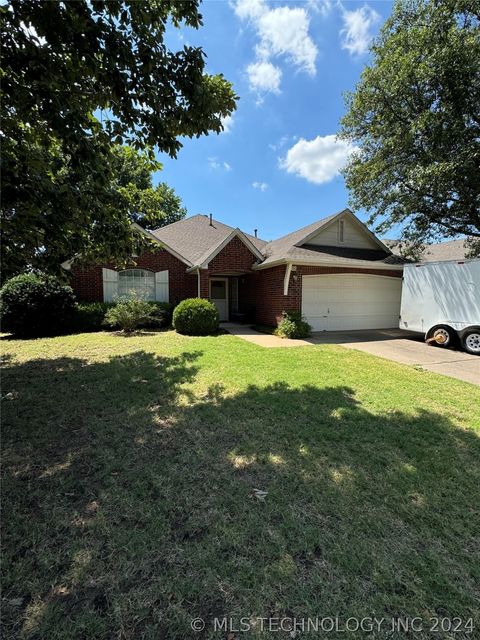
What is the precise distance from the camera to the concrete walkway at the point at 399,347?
6946 mm

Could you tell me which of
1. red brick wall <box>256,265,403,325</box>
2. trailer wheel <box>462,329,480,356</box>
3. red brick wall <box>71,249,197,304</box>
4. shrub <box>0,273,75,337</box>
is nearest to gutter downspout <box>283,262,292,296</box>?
red brick wall <box>256,265,403,325</box>

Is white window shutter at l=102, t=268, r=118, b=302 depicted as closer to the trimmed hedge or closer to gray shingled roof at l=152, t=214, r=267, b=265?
the trimmed hedge

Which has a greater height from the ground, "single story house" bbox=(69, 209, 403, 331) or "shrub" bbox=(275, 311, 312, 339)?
"single story house" bbox=(69, 209, 403, 331)

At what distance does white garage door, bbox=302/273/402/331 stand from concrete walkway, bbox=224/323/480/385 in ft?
1.99

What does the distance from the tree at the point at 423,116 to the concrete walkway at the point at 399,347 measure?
17.9 ft

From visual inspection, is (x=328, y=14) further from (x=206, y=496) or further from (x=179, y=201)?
(x=179, y=201)

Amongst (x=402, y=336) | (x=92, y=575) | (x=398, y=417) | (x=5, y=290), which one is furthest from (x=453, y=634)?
(x=5, y=290)

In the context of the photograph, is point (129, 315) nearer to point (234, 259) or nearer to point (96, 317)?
point (96, 317)

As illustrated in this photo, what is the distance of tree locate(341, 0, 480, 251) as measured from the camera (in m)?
10.4

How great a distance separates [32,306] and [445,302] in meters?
13.5

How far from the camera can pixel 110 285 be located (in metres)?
13.0

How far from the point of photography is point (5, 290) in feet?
34.1

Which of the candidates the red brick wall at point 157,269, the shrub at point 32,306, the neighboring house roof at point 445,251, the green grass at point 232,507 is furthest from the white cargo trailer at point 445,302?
the shrub at point 32,306

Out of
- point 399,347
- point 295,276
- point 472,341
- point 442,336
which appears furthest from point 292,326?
point 472,341
